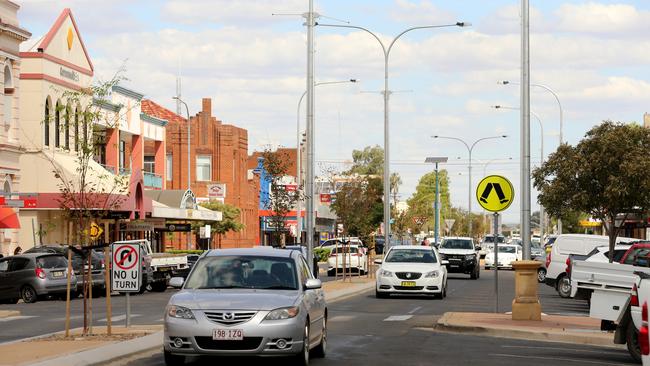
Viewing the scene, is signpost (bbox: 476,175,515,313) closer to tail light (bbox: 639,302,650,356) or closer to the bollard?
the bollard

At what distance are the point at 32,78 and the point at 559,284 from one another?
85.5 feet

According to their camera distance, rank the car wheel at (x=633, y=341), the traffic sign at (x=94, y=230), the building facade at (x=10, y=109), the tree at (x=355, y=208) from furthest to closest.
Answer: the tree at (x=355, y=208) → the building facade at (x=10, y=109) → the traffic sign at (x=94, y=230) → the car wheel at (x=633, y=341)

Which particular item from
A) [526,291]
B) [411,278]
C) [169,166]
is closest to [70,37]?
A: [411,278]

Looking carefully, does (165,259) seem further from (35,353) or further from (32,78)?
(35,353)

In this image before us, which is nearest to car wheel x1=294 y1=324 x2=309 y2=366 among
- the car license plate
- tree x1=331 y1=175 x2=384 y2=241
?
the car license plate

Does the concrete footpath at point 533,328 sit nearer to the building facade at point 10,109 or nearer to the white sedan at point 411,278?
the white sedan at point 411,278

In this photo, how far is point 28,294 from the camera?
37906mm

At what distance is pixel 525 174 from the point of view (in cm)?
2480

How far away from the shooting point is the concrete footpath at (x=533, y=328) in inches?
853

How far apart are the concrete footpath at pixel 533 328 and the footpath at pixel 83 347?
5742mm

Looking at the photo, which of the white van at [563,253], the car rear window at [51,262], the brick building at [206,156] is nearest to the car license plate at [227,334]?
the car rear window at [51,262]

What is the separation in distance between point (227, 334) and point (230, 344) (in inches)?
6.1

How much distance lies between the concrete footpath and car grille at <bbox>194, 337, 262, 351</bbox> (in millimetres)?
8161

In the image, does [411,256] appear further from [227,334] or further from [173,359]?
[227,334]
